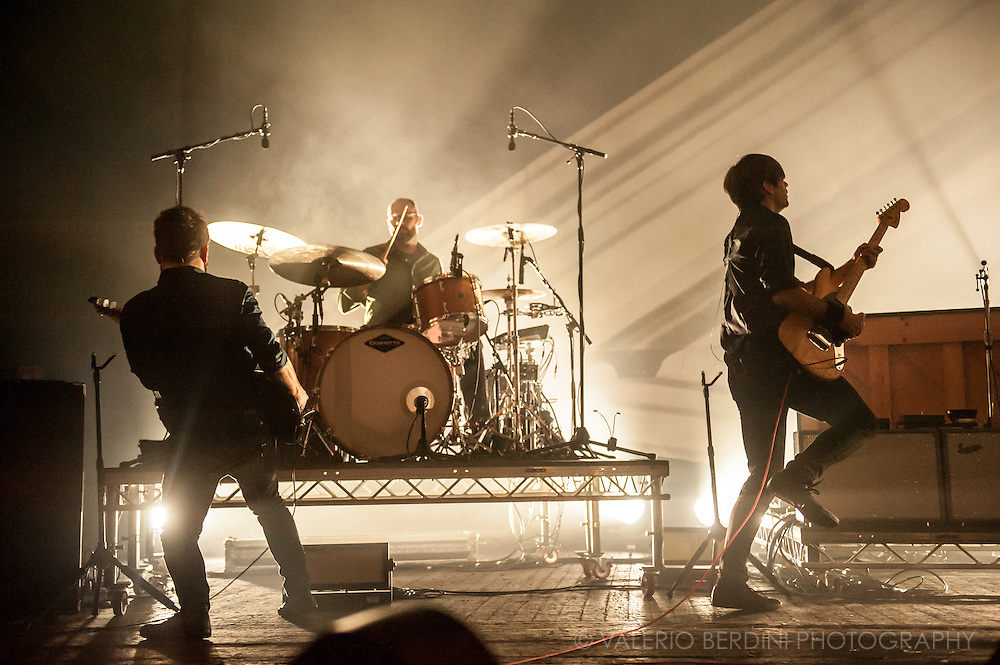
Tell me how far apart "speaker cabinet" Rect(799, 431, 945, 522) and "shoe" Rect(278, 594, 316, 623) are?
2708 mm

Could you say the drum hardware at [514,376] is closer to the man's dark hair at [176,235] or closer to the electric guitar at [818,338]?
the electric guitar at [818,338]

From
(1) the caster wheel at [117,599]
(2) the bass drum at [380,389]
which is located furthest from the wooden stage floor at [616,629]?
(2) the bass drum at [380,389]

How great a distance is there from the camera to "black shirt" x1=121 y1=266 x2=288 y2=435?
2.97m

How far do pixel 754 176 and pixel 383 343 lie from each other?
2.33 meters

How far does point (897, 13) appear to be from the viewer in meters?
7.44

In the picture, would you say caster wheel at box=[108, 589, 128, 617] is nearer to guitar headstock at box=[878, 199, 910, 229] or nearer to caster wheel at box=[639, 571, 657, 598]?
caster wheel at box=[639, 571, 657, 598]

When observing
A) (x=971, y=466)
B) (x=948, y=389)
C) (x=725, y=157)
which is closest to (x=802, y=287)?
(x=971, y=466)

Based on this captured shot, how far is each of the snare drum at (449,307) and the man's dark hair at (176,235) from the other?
7.17 feet

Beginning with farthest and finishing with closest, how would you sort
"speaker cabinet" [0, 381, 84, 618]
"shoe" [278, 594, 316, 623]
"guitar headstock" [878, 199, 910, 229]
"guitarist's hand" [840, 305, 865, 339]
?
"speaker cabinet" [0, 381, 84, 618] → "guitar headstock" [878, 199, 910, 229] → "shoe" [278, 594, 316, 623] → "guitarist's hand" [840, 305, 865, 339]

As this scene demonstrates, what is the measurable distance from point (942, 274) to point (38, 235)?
25.8 ft

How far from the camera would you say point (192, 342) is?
117 inches

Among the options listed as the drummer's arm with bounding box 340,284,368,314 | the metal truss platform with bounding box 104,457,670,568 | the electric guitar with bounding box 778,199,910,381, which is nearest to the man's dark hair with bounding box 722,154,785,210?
the electric guitar with bounding box 778,199,910,381

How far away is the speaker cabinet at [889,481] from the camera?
4.06 metres

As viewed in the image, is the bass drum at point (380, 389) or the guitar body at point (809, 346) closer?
the guitar body at point (809, 346)
